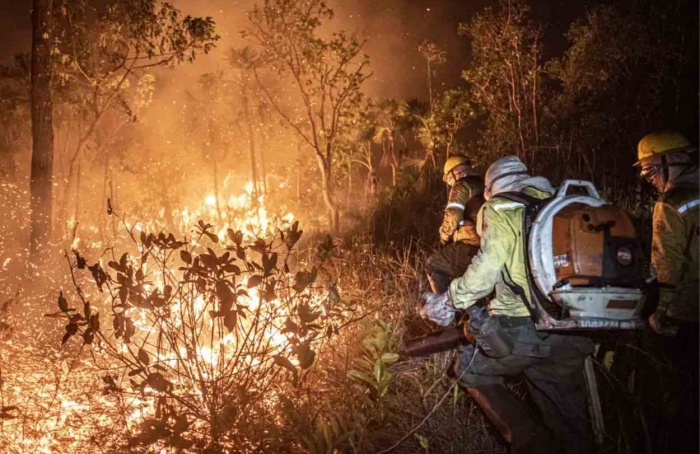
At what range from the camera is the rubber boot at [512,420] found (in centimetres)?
308

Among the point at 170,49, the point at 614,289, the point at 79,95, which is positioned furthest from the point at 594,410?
the point at 79,95

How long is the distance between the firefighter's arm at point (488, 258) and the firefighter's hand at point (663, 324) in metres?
0.91

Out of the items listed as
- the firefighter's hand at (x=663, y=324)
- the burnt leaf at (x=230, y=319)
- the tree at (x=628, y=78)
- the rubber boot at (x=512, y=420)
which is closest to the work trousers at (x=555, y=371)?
the rubber boot at (x=512, y=420)

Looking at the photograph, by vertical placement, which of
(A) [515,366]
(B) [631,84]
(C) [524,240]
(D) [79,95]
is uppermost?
(D) [79,95]

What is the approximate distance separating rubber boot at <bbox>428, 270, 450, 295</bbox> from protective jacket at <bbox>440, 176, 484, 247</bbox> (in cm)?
39

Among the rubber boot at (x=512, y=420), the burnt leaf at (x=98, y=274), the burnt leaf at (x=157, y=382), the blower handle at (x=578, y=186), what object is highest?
the blower handle at (x=578, y=186)

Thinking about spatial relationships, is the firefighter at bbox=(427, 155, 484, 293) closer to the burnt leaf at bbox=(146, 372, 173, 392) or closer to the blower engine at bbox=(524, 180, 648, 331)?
the blower engine at bbox=(524, 180, 648, 331)

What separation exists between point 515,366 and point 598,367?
1.11 metres

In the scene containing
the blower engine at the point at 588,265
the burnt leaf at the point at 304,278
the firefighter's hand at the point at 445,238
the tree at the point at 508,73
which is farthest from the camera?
the tree at the point at 508,73

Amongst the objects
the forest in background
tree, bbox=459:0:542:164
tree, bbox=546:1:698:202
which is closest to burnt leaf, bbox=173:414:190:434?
the forest in background

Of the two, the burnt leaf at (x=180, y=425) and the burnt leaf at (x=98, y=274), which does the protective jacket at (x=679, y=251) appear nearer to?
the burnt leaf at (x=180, y=425)

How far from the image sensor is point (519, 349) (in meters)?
3.12

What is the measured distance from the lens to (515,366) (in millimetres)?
3199

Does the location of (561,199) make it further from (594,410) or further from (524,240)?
(594,410)
